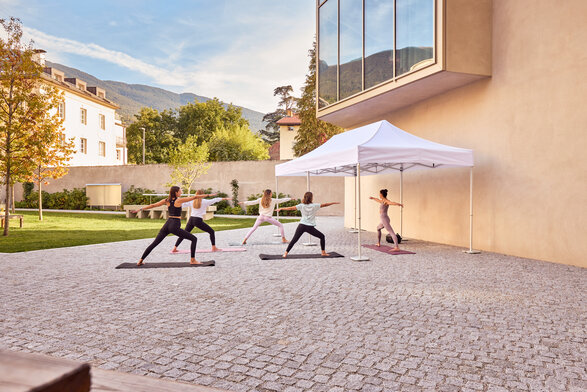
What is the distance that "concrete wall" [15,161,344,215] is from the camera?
86.1 ft

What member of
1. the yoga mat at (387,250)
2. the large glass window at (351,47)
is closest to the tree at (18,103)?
the large glass window at (351,47)

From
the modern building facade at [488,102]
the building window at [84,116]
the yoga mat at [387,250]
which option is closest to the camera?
the modern building facade at [488,102]

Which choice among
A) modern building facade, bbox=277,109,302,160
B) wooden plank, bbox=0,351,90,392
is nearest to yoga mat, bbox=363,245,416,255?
wooden plank, bbox=0,351,90,392

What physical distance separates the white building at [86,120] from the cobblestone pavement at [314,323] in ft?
105

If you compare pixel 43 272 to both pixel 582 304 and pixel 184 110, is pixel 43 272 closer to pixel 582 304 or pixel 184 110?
pixel 582 304

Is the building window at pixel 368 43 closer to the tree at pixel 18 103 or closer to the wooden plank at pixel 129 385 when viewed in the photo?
the tree at pixel 18 103

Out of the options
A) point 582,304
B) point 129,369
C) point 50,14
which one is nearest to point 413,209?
point 582,304

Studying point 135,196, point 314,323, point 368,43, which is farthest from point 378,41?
point 135,196

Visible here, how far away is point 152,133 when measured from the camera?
58.3 meters

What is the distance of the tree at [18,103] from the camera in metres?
14.7

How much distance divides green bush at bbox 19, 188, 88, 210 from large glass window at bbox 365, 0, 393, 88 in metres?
24.6

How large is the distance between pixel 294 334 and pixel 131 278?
157 inches

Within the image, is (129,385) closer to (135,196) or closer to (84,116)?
(135,196)

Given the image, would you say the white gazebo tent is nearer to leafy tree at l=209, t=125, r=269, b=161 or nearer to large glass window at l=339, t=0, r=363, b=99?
large glass window at l=339, t=0, r=363, b=99
